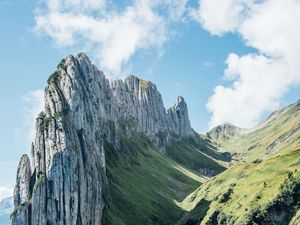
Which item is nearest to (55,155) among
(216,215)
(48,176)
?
(48,176)

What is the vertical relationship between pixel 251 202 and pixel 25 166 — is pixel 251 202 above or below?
below

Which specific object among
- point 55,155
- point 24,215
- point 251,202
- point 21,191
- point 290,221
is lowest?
point 290,221

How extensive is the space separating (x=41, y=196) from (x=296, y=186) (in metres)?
107

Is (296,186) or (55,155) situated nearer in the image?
(296,186)

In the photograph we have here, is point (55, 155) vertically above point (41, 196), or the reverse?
point (55, 155)

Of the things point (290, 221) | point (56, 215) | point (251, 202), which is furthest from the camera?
point (56, 215)

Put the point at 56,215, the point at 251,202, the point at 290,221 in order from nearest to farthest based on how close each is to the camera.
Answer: the point at 290,221 < the point at 251,202 < the point at 56,215

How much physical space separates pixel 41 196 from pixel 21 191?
11092mm

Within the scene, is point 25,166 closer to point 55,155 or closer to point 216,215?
point 55,155

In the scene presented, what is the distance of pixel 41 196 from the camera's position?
190 meters

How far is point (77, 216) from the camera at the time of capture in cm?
19625

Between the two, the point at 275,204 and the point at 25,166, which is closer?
the point at 275,204

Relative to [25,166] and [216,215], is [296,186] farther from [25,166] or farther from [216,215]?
[25,166]

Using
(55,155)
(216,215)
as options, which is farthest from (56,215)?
(216,215)
